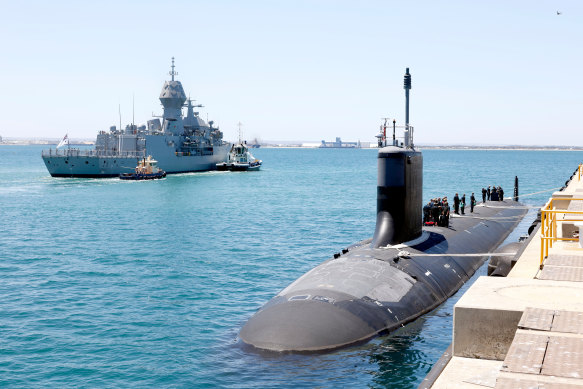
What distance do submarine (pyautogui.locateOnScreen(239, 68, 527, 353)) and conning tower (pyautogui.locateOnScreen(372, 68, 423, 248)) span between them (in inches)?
1.7

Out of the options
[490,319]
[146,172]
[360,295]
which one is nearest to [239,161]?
[146,172]

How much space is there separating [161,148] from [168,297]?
319 ft

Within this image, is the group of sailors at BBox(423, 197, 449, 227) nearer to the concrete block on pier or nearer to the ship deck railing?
the concrete block on pier

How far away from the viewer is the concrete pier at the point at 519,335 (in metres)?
8.57

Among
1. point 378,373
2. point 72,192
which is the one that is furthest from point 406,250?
point 72,192

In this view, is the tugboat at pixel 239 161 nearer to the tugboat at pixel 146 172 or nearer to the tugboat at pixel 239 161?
the tugboat at pixel 239 161

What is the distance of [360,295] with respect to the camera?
20.5 m

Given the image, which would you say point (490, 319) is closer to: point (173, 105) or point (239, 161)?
point (173, 105)

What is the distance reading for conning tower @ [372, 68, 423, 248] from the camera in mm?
25922

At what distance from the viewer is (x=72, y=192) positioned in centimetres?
8675

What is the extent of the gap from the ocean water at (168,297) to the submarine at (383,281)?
563 mm

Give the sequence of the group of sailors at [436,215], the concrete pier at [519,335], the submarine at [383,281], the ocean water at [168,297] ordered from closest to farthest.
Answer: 1. the concrete pier at [519,335]
2. the ocean water at [168,297]
3. the submarine at [383,281]
4. the group of sailors at [436,215]

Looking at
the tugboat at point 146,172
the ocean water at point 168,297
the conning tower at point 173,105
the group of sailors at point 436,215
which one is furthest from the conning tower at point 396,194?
the conning tower at point 173,105

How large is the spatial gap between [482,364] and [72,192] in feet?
274
